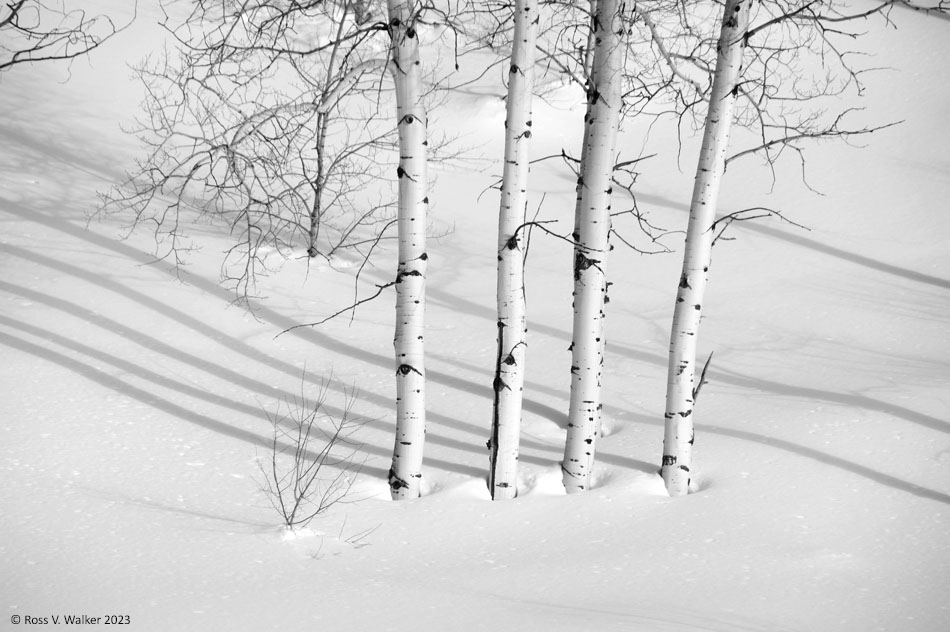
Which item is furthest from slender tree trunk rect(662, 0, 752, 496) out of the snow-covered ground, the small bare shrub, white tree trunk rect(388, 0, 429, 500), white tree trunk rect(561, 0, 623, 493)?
the small bare shrub

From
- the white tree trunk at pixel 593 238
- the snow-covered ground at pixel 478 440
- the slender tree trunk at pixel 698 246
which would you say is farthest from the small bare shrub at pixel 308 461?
the slender tree trunk at pixel 698 246

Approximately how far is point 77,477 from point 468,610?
355 cm

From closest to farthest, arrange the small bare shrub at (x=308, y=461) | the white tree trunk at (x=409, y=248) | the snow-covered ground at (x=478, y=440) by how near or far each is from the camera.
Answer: the snow-covered ground at (x=478, y=440), the white tree trunk at (x=409, y=248), the small bare shrub at (x=308, y=461)

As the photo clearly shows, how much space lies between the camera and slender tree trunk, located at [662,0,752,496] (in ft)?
19.9

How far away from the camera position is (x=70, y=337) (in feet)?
31.9

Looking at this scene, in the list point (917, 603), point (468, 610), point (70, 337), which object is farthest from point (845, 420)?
point (70, 337)

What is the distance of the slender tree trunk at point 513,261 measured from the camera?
19.8 feet

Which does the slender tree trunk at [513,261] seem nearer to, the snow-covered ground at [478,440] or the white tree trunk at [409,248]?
the snow-covered ground at [478,440]

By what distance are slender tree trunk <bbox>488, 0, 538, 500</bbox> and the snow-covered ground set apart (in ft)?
1.30

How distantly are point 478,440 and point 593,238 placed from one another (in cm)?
264

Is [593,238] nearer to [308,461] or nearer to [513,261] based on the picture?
[513,261]

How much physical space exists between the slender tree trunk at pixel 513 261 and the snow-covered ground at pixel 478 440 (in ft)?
1.30

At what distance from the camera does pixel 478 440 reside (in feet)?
26.8

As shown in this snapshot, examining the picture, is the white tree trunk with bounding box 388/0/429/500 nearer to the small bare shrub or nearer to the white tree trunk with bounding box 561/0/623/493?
the small bare shrub
